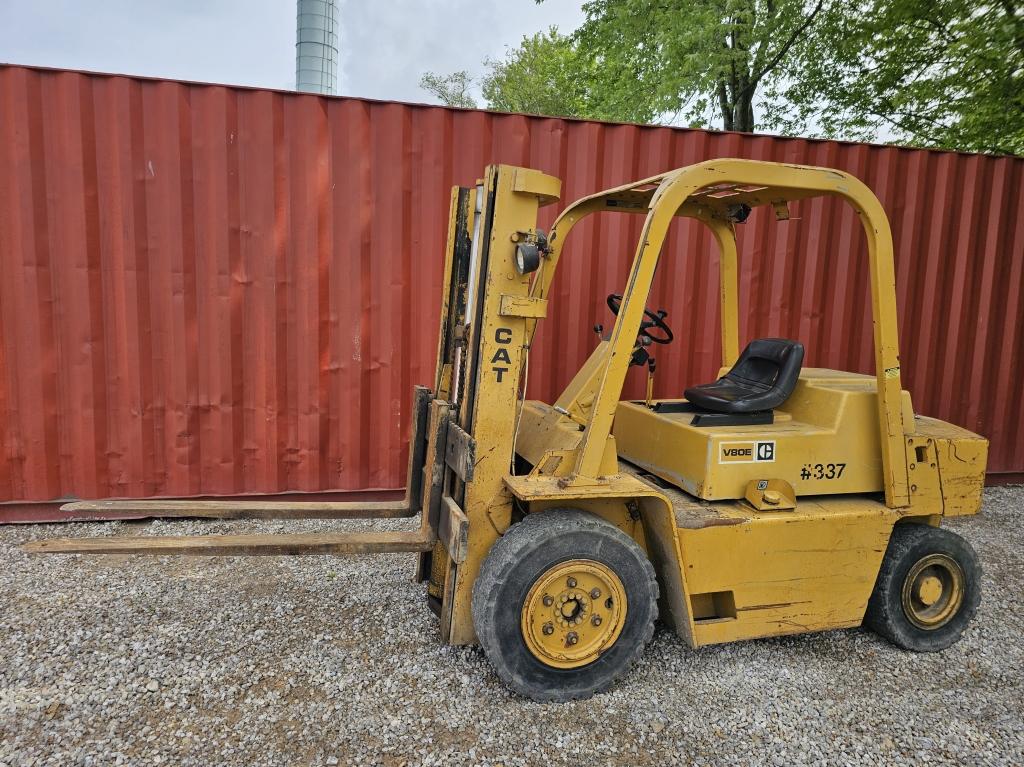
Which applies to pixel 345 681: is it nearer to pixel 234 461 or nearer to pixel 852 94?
pixel 234 461

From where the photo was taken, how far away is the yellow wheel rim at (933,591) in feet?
11.8

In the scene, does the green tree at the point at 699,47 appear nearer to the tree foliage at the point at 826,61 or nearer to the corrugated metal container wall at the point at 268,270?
the tree foliage at the point at 826,61

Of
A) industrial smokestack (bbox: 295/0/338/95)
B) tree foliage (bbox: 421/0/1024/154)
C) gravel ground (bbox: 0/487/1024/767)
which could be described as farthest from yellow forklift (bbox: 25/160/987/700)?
industrial smokestack (bbox: 295/0/338/95)

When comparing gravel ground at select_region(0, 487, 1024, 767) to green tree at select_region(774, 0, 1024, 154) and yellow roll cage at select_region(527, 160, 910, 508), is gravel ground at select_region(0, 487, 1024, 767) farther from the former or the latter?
green tree at select_region(774, 0, 1024, 154)

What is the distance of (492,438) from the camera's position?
3.13 metres

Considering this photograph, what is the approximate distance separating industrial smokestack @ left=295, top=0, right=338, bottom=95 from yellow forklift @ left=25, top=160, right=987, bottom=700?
31.9 meters

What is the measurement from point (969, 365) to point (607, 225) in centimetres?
433

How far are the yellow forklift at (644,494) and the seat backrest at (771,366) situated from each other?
1 cm

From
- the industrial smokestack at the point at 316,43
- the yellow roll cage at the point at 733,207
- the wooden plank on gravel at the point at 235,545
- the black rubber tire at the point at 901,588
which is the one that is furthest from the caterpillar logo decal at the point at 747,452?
the industrial smokestack at the point at 316,43

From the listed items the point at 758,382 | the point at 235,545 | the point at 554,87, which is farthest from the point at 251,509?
the point at 554,87

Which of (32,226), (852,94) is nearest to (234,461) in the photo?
(32,226)

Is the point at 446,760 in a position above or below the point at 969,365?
below

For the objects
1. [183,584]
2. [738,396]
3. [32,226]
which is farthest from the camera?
[32,226]

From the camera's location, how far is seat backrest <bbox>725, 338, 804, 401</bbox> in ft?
11.8
